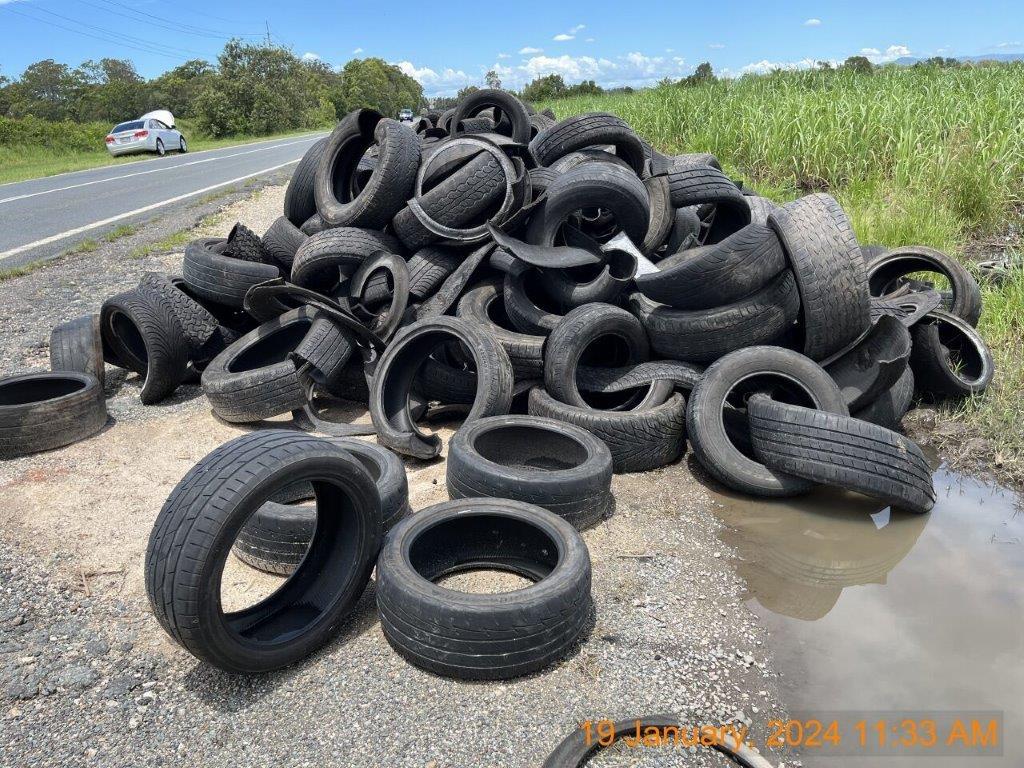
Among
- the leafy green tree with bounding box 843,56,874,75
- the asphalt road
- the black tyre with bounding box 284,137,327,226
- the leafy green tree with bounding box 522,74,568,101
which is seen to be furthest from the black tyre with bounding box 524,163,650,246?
the leafy green tree with bounding box 522,74,568,101

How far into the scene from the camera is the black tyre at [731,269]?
483cm

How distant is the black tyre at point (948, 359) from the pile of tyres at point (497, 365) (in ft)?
0.08

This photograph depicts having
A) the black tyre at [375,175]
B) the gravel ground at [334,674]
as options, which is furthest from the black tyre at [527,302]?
the gravel ground at [334,674]

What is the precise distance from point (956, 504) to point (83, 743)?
487cm

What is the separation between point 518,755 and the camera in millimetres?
2564

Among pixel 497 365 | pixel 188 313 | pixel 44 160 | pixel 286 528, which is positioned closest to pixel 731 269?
pixel 497 365

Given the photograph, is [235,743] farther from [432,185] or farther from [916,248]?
[916,248]

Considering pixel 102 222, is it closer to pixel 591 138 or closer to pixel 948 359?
pixel 591 138

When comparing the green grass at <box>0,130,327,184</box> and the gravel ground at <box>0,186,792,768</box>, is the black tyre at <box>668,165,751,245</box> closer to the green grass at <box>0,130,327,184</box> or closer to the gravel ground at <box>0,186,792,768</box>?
the gravel ground at <box>0,186,792,768</box>

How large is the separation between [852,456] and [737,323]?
130 cm

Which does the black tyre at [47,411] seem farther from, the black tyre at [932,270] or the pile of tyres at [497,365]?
the black tyre at [932,270]

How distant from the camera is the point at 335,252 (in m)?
6.31

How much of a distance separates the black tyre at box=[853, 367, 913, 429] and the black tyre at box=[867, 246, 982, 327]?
4.45 ft

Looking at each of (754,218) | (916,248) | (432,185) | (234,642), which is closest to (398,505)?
(234,642)
